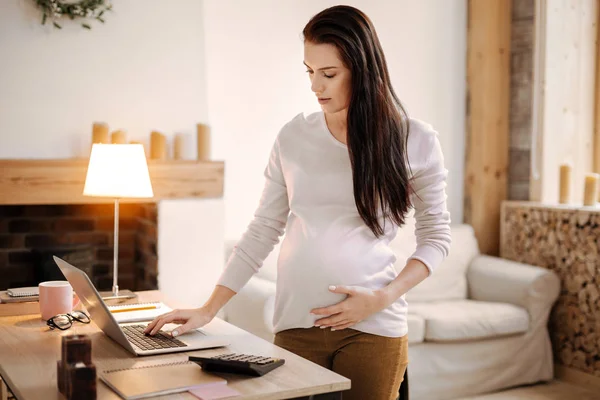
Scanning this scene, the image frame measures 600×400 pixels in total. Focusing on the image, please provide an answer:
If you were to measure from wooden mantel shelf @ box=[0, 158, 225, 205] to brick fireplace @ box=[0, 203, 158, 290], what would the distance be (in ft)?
0.44

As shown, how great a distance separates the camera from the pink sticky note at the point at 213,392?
52.3 inches

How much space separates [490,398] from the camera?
12.6 feet

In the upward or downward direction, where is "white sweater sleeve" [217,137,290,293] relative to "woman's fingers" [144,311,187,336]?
upward

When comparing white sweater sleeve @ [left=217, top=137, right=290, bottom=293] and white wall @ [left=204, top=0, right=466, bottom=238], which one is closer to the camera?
white sweater sleeve @ [left=217, top=137, right=290, bottom=293]

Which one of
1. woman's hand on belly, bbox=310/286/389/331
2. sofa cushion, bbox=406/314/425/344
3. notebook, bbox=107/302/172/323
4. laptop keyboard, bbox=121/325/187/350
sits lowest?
sofa cushion, bbox=406/314/425/344

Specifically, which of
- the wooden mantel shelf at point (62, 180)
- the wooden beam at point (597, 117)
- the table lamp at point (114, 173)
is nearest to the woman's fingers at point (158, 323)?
the table lamp at point (114, 173)

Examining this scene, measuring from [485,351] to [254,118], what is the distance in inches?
66.2

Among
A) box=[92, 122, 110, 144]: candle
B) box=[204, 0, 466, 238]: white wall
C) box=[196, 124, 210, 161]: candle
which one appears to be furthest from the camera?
box=[204, 0, 466, 238]: white wall

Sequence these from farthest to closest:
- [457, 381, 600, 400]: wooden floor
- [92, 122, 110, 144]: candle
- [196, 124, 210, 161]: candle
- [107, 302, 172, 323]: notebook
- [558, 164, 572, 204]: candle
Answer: [558, 164, 572, 204]: candle
[457, 381, 600, 400]: wooden floor
[196, 124, 210, 161]: candle
[92, 122, 110, 144]: candle
[107, 302, 172, 323]: notebook

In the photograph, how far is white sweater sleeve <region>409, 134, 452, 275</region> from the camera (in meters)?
1.80

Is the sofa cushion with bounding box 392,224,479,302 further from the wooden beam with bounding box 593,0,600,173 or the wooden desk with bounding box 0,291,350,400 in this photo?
the wooden desk with bounding box 0,291,350,400

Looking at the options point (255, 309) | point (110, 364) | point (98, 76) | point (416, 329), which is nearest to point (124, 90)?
point (98, 76)

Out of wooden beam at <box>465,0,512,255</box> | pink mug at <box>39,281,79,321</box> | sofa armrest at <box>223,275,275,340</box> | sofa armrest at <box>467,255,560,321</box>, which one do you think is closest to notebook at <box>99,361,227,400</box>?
pink mug at <box>39,281,79,321</box>

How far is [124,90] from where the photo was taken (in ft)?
12.0
